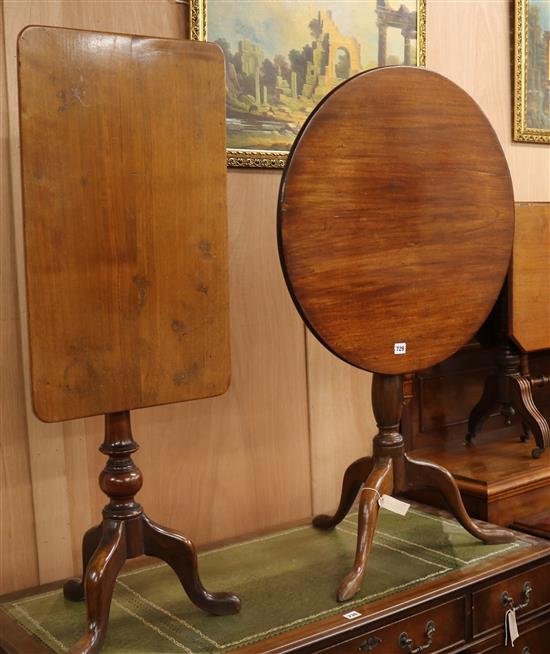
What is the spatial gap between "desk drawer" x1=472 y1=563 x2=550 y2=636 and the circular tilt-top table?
0.42ft

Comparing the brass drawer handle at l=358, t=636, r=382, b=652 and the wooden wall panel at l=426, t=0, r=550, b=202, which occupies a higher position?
the wooden wall panel at l=426, t=0, r=550, b=202

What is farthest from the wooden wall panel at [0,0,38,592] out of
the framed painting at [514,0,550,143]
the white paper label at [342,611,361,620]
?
the framed painting at [514,0,550,143]

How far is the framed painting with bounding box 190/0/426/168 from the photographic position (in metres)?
2.29

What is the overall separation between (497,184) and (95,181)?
106cm

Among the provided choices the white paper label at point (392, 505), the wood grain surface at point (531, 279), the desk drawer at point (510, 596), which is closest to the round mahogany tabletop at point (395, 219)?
the white paper label at point (392, 505)

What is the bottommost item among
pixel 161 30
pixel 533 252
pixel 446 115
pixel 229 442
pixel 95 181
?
pixel 229 442

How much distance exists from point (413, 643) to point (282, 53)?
5.14ft

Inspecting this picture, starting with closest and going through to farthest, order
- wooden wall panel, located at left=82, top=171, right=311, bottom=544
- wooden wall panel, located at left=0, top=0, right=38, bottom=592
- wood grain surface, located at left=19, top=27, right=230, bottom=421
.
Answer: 1. wood grain surface, located at left=19, top=27, right=230, bottom=421
2. wooden wall panel, located at left=0, top=0, right=38, bottom=592
3. wooden wall panel, located at left=82, top=171, right=311, bottom=544

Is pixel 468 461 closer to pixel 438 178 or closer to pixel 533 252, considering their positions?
pixel 533 252

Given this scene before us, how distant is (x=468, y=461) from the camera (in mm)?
2703

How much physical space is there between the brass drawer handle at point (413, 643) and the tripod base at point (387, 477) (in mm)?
155

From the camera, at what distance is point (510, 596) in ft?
7.05

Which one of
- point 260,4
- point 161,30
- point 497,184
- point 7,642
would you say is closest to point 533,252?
point 497,184

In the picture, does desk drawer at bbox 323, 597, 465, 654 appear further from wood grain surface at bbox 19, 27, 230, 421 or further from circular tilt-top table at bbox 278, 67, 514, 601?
wood grain surface at bbox 19, 27, 230, 421
